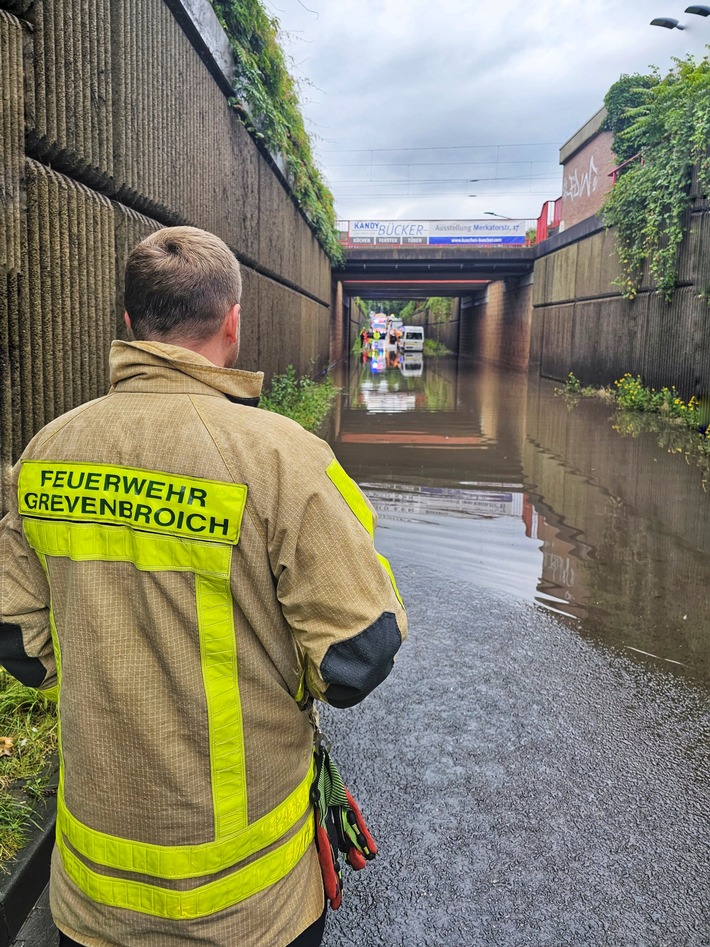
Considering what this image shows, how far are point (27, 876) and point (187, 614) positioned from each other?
155 centimetres

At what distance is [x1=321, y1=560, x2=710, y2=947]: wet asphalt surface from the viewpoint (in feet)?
8.35

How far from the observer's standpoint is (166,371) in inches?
63.9

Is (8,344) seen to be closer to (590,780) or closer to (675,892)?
(590,780)

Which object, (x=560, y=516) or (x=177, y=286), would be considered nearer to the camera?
(x=177, y=286)

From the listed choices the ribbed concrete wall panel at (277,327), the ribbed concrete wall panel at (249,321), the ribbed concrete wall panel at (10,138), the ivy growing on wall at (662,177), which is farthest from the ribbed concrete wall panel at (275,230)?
the ribbed concrete wall panel at (10,138)

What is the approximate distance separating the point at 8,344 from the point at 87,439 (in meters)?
2.54

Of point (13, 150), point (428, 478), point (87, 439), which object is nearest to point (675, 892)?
point (87, 439)

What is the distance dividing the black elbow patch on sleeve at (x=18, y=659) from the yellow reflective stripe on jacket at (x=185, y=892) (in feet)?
1.22

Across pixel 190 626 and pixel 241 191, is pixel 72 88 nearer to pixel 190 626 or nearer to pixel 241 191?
pixel 190 626

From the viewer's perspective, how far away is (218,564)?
1.52m

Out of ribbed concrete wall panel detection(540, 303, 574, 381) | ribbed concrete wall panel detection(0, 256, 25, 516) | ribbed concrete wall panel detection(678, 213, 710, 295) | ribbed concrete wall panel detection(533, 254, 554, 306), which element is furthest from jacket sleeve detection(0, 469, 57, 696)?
ribbed concrete wall panel detection(533, 254, 554, 306)

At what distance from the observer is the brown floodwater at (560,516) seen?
5.27m

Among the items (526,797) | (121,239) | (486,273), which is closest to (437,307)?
(486,273)

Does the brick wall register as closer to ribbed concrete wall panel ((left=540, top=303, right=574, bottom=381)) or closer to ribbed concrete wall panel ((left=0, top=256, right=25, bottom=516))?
ribbed concrete wall panel ((left=540, top=303, right=574, bottom=381))
